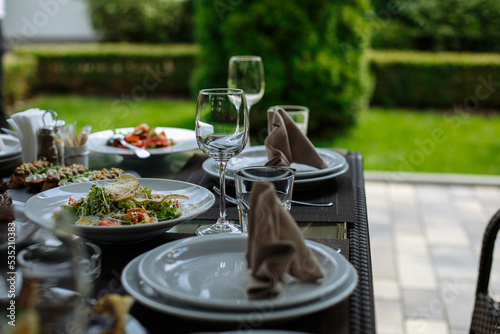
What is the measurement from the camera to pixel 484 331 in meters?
1.47

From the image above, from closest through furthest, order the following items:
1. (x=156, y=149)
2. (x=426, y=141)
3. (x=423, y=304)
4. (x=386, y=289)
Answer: (x=156, y=149)
(x=423, y=304)
(x=386, y=289)
(x=426, y=141)

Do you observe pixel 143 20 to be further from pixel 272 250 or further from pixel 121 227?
pixel 272 250

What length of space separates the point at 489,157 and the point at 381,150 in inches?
39.3

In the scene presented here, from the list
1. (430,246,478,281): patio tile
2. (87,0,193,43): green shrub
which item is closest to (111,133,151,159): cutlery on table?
(430,246,478,281): patio tile

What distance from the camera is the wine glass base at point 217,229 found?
1.11 meters

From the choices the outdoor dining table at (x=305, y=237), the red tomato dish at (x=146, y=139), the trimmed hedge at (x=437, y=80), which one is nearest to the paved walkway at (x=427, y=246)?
the outdoor dining table at (x=305, y=237)

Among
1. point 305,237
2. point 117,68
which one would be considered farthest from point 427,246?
point 117,68

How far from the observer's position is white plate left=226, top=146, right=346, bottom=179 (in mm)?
1421

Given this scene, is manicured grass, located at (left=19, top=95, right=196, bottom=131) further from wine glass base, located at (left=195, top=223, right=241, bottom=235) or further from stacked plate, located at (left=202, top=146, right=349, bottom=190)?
wine glass base, located at (left=195, top=223, right=241, bottom=235)

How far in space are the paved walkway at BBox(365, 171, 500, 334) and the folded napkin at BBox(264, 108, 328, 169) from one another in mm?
1216

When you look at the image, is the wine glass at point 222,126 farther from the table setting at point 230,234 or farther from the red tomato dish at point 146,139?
the red tomato dish at point 146,139

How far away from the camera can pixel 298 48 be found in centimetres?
533

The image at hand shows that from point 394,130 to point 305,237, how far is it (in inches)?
211

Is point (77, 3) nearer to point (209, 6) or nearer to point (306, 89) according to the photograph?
point (209, 6)
